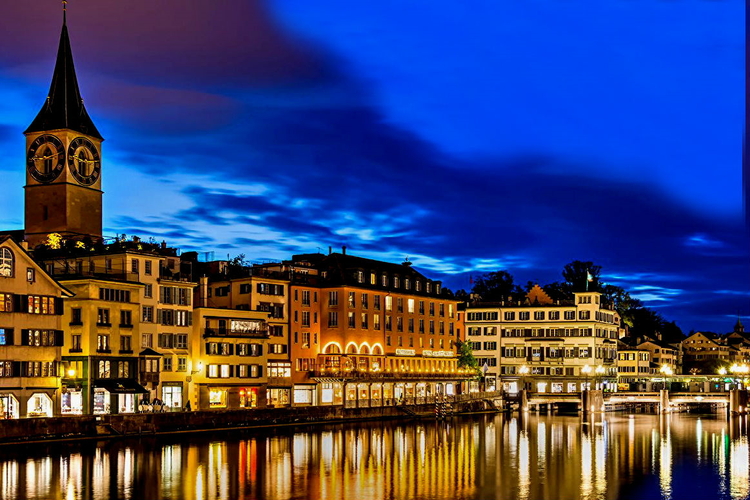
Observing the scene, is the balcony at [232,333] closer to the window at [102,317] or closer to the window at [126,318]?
the window at [126,318]

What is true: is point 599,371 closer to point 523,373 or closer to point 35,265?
point 523,373

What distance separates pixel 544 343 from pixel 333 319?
173 feet

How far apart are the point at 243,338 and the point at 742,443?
168ft

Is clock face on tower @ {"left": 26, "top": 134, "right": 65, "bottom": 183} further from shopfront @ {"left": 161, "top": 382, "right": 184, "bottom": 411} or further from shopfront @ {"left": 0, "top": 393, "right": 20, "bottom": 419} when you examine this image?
shopfront @ {"left": 0, "top": 393, "right": 20, "bottom": 419}

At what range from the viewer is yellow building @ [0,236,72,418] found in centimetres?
9062

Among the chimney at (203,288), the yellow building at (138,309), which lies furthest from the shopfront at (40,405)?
the chimney at (203,288)

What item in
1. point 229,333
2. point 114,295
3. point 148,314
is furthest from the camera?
point 229,333

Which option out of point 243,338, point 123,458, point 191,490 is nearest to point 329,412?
point 243,338

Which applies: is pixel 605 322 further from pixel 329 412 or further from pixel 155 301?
pixel 155 301

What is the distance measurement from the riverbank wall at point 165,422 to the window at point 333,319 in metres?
12.2

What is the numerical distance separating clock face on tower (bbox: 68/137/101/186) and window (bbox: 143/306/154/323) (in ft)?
77.5

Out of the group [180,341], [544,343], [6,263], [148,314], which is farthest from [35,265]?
[544,343]

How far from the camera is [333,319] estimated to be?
134750 mm

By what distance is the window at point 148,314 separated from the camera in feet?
349
